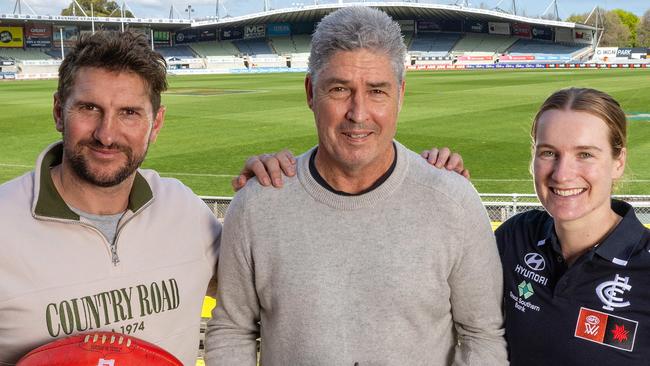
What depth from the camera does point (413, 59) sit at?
65.1m

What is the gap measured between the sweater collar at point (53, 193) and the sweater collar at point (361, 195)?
649 mm

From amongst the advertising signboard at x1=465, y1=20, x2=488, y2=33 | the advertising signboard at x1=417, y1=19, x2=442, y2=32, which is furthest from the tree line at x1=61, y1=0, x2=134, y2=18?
the advertising signboard at x1=465, y1=20, x2=488, y2=33

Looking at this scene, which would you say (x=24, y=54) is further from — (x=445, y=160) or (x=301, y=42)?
(x=445, y=160)

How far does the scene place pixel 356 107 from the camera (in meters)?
2.16

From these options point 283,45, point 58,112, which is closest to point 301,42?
point 283,45

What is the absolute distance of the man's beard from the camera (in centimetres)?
238

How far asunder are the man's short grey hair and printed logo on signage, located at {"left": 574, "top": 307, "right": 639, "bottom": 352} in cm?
106

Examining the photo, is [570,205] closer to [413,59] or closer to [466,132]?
[466,132]

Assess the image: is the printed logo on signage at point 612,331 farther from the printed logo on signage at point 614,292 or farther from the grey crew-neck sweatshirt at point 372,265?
the grey crew-neck sweatshirt at point 372,265

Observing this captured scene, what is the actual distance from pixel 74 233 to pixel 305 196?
808 mm

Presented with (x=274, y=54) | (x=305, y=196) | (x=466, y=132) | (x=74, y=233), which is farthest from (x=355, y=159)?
(x=274, y=54)

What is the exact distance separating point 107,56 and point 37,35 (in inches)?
2955

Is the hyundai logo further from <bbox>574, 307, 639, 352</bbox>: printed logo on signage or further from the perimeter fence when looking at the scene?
the perimeter fence

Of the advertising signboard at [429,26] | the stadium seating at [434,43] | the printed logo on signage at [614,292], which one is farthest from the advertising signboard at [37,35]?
the printed logo on signage at [614,292]
